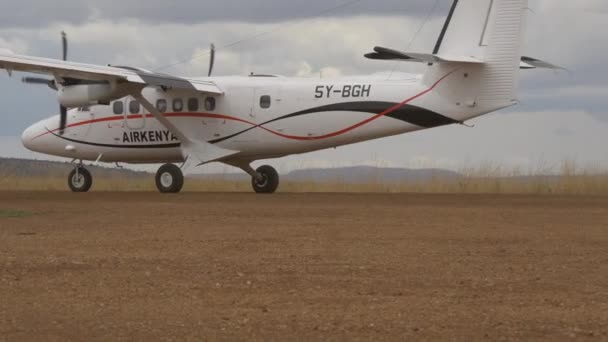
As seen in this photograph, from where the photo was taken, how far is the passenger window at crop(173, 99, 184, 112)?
1355 inches

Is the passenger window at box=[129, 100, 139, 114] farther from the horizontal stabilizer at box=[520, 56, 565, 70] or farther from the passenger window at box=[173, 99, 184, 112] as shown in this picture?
the horizontal stabilizer at box=[520, 56, 565, 70]

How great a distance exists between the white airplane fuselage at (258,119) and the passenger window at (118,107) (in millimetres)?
30

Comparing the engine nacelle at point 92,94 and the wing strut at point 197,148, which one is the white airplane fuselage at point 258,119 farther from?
the engine nacelle at point 92,94

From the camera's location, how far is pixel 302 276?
12.7m

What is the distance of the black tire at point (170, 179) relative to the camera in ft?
111

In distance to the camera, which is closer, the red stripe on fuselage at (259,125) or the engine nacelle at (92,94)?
the red stripe on fuselage at (259,125)

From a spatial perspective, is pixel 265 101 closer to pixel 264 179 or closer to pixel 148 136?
pixel 264 179

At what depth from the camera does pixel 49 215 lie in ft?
74.9

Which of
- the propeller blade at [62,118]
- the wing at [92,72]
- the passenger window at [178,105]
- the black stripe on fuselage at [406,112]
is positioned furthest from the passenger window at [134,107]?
the black stripe on fuselage at [406,112]

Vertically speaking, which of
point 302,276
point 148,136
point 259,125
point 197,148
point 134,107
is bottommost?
point 302,276

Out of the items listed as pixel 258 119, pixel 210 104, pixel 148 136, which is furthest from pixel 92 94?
pixel 258 119

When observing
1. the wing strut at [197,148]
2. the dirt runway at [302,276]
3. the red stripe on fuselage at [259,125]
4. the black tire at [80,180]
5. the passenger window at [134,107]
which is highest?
the passenger window at [134,107]

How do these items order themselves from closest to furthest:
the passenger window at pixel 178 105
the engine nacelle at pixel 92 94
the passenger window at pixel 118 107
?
the engine nacelle at pixel 92 94 < the passenger window at pixel 178 105 < the passenger window at pixel 118 107

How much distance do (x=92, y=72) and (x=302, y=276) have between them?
20.7 m
